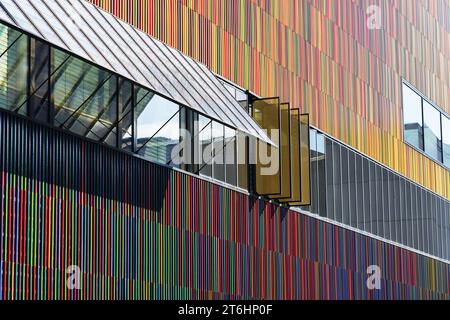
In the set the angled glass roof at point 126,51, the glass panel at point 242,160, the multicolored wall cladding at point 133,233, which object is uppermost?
the angled glass roof at point 126,51

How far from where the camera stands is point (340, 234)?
36.1m

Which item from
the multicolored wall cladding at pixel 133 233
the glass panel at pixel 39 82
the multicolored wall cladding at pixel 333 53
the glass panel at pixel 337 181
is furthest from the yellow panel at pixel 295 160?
the glass panel at pixel 39 82

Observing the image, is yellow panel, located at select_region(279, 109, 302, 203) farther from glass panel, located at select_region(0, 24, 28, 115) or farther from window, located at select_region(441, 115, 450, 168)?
window, located at select_region(441, 115, 450, 168)

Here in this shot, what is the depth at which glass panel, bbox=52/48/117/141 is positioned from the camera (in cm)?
2211

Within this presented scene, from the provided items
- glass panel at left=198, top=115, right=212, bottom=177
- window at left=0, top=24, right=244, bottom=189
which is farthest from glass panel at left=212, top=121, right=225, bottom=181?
glass panel at left=198, top=115, right=212, bottom=177

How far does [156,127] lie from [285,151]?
720cm

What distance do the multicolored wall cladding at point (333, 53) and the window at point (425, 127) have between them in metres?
0.53

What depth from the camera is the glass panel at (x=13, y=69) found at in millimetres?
20609

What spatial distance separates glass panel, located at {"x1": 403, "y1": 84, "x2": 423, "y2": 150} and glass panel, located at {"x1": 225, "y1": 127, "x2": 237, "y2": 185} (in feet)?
53.9

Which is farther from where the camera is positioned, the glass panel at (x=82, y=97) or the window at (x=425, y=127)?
the window at (x=425, y=127)

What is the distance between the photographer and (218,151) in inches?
1121

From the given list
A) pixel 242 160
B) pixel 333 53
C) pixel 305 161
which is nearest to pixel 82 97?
pixel 242 160

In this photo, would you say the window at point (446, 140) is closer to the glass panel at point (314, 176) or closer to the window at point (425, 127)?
the window at point (425, 127)

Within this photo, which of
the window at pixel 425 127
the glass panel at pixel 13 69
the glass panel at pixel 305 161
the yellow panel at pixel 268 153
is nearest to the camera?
the glass panel at pixel 13 69
